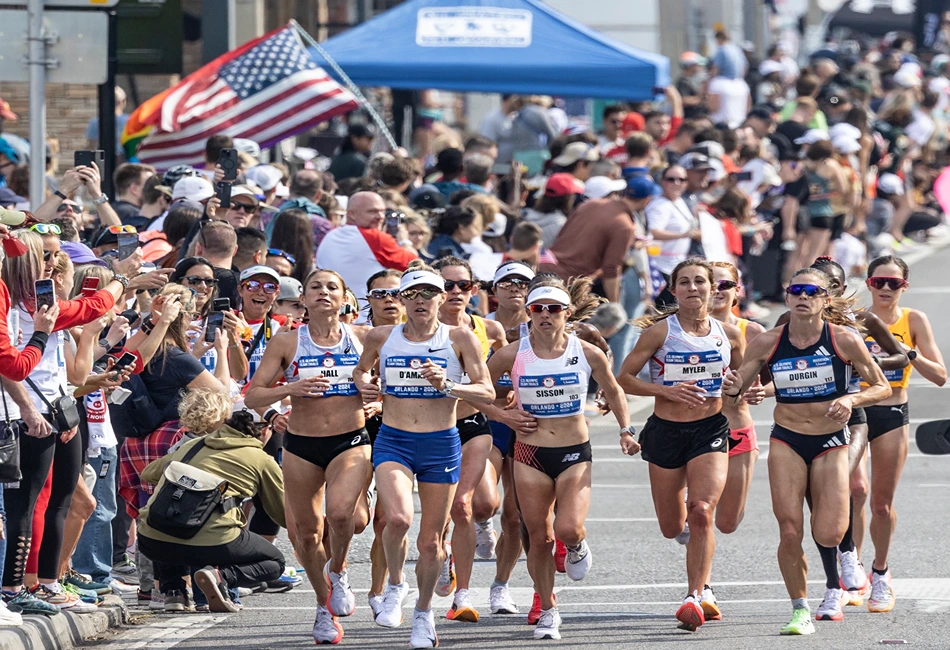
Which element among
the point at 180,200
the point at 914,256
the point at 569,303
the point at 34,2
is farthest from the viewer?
the point at 914,256

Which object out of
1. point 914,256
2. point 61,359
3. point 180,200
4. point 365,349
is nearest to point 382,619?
point 365,349

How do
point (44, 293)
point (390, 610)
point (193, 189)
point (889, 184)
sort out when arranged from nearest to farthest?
1. point (44, 293)
2. point (390, 610)
3. point (193, 189)
4. point (889, 184)

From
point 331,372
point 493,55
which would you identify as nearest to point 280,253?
point 331,372

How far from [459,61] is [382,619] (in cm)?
1138

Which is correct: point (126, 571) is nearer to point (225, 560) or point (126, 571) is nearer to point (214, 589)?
point (214, 589)

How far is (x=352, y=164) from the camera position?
1853 cm

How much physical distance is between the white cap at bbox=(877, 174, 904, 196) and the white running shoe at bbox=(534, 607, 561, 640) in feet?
57.3

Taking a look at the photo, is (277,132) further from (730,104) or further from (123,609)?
(730,104)

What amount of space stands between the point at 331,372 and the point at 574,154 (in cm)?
841

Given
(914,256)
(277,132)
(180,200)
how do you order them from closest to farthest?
(180,200) → (277,132) → (914,256)

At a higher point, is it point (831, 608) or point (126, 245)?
point (126, 245)

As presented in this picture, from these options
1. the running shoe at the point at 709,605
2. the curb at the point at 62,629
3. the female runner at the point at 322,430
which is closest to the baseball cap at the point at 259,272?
the female runner at the point at 322,430

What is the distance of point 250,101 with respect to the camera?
53.3 feet

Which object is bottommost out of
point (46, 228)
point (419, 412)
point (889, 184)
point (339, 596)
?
point (339, 596)
